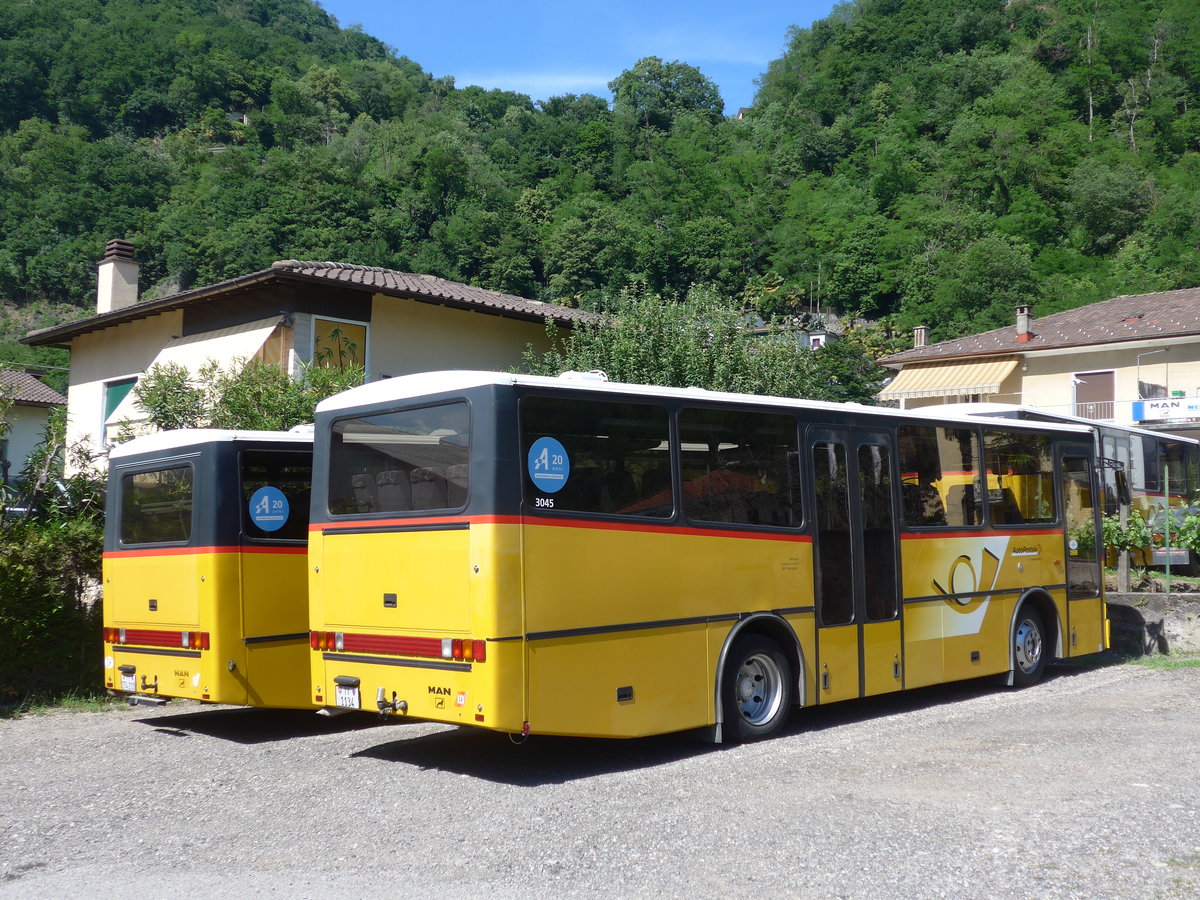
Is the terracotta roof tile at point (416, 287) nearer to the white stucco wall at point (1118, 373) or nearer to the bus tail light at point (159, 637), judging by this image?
the bus tail light at point (159, 637)

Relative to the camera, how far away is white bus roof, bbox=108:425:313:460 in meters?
10.0

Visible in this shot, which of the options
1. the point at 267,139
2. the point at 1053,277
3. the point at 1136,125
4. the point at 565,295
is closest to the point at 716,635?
the point at 565,295

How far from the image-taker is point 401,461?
8.31m

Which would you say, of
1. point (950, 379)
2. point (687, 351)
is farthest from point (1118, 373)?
Result: point (687, 351)

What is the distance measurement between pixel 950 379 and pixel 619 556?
3684cm

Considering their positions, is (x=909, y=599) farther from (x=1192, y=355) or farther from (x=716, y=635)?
(x=1192, y=355)

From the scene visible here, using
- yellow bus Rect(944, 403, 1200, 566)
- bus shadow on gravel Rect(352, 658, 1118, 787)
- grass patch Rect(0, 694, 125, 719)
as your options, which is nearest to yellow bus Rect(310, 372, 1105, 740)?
bus shadow on gravel Rect(352, 658, 1118, 787)

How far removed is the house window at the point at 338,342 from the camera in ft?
65.6

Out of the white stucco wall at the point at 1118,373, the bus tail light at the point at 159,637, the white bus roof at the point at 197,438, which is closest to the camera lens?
the bus tail light at the point at 159,637

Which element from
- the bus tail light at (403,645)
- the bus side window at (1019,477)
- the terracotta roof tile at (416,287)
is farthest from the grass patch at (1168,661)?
the terracotta roof tile at (416,287)

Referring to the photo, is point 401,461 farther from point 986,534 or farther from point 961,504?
point 986,534

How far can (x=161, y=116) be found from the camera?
12769 centimetres

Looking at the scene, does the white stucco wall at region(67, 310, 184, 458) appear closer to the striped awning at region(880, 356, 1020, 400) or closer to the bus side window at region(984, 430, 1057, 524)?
the bus side window at region(984, 430, 1057, 524)

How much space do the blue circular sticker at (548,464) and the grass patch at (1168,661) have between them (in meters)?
8.89
